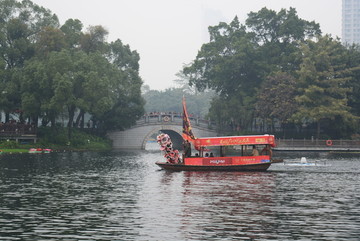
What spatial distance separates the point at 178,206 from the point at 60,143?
216ft

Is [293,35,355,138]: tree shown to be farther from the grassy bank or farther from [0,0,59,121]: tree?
[0,0,59,121]: tree

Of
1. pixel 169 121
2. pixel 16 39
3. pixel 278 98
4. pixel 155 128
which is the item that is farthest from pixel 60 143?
pixel 278 98

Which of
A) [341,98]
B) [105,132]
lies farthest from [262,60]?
[105,132]

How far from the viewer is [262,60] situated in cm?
11238

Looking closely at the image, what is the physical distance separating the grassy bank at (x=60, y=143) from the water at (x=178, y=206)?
36.9 metres

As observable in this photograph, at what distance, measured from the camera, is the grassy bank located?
84.1 meters

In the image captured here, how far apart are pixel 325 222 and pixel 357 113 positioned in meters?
81.6

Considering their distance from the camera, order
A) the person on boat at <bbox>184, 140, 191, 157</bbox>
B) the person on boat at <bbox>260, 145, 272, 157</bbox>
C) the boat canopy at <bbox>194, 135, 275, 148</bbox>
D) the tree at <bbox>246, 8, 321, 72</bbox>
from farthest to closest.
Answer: the tree at <bbox>246, 8, 321, 72</bbox>, the person on boat at <bbox>184, 140, 191, 157</bbox>, the person on boat at <bbox>260, 145, 272, 157</bbox>, the boat canopy at <bbox>194, 135, 275, 148</bbox>

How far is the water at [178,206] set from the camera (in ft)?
73.7

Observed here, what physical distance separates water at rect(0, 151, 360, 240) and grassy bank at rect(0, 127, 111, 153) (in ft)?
121

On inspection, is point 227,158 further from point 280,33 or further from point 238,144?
point 280,33

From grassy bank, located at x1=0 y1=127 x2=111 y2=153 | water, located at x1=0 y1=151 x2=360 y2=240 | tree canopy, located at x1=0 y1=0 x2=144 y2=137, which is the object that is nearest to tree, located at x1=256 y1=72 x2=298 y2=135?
tree canopy, located at x1=0 y1=0 x2=144 y2=137

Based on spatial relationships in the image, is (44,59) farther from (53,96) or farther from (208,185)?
(208,185)

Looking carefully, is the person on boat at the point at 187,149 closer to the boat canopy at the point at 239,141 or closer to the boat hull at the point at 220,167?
the boat canopy at the point at 239,141
